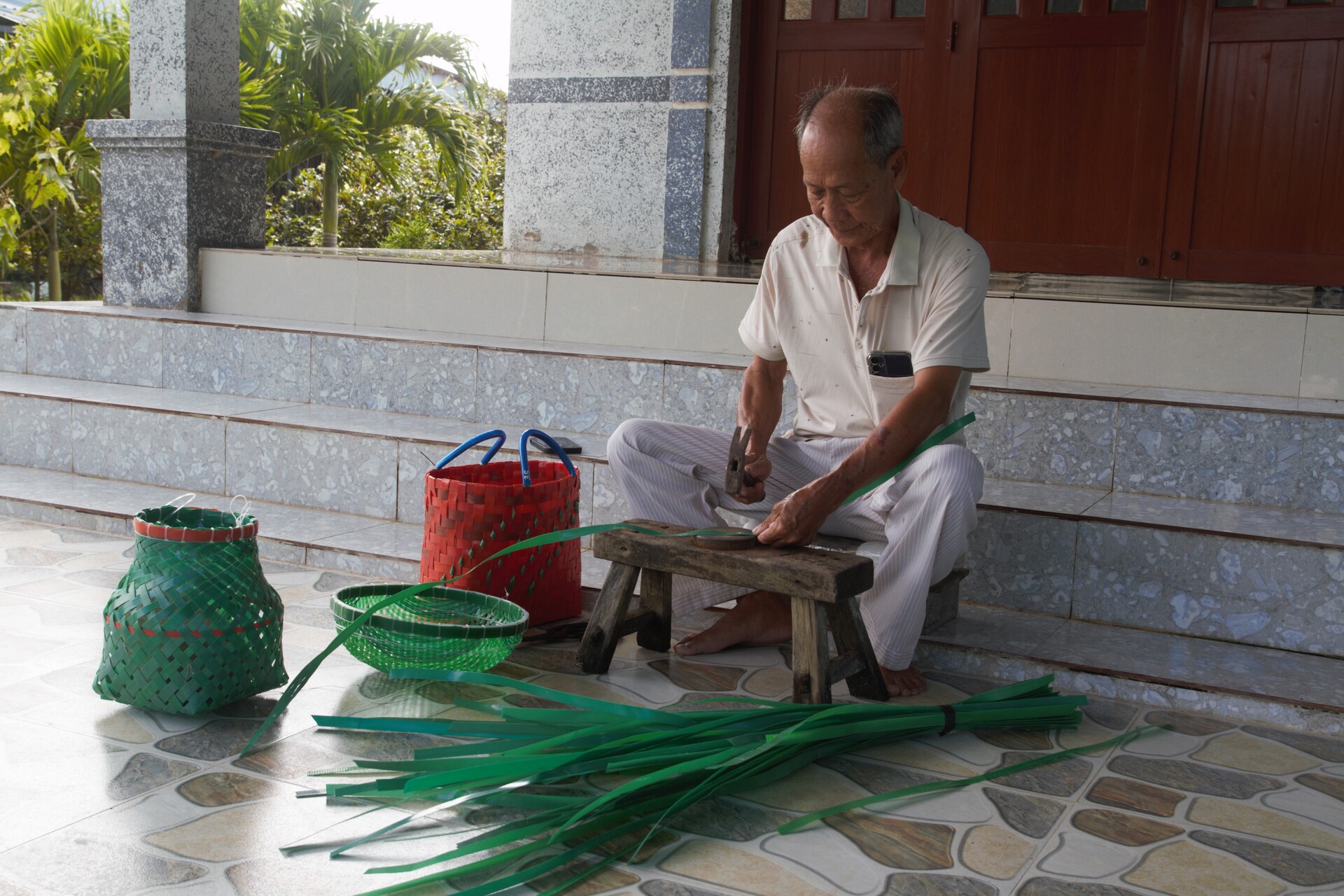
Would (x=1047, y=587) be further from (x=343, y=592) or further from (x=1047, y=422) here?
(x=343, y=592)

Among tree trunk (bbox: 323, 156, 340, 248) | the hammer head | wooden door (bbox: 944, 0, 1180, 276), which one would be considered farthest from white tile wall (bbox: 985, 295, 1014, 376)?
tree trunk (bbox: 323, 156, 340, 248)

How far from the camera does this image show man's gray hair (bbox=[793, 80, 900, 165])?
2514 millimetres

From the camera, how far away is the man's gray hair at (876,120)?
99.0 inches

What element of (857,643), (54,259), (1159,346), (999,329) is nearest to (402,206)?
(54,259)

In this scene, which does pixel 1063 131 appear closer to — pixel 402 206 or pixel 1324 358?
pixel 1324 358

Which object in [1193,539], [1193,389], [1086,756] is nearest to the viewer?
[1086,756]

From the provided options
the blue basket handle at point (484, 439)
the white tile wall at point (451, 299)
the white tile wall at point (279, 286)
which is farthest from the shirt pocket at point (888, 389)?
the white tile wall at point (279, 286)

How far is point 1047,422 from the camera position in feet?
11.2

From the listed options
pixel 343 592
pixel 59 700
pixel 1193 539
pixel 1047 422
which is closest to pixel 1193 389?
pixel 1047 422

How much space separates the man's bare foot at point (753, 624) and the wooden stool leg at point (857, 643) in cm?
34

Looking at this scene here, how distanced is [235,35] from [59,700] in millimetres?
3913

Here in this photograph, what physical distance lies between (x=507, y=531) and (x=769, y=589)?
0.71 meters

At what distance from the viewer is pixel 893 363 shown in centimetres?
271

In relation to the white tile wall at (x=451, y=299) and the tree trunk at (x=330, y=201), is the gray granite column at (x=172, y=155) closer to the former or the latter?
the white tile wall at (x=451, y=299)
